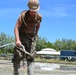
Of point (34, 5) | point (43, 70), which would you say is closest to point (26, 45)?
point (34, 5)

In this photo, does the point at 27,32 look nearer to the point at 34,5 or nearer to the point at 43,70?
the point at 34,5

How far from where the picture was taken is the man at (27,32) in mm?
6266

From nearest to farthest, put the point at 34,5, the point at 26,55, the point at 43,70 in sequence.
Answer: the point at 34,5 → the point at 26,55 → the point at 43,70

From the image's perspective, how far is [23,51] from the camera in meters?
6.23

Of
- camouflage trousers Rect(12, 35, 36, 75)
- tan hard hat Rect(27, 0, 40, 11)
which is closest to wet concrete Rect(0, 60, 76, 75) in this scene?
camouflage trousers Rect(12, 35, 36, 75)

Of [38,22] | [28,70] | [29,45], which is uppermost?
[38,22]

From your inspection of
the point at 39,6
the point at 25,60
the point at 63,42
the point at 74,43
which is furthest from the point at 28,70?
the point at 63,42

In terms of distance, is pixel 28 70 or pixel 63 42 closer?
pixel 28 70

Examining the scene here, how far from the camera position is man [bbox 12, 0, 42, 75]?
6.27 metres

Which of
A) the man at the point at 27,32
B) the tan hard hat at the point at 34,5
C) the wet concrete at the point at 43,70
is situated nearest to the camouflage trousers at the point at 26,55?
the man at the point at 27,32

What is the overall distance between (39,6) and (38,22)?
0.32 meters

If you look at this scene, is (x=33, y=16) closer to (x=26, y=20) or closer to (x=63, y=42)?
(x=26, y=20)

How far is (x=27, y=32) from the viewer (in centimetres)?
638

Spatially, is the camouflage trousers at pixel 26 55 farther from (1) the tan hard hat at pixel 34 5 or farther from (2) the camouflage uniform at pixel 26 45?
(1) the tan hard hat at pixel 34 5
